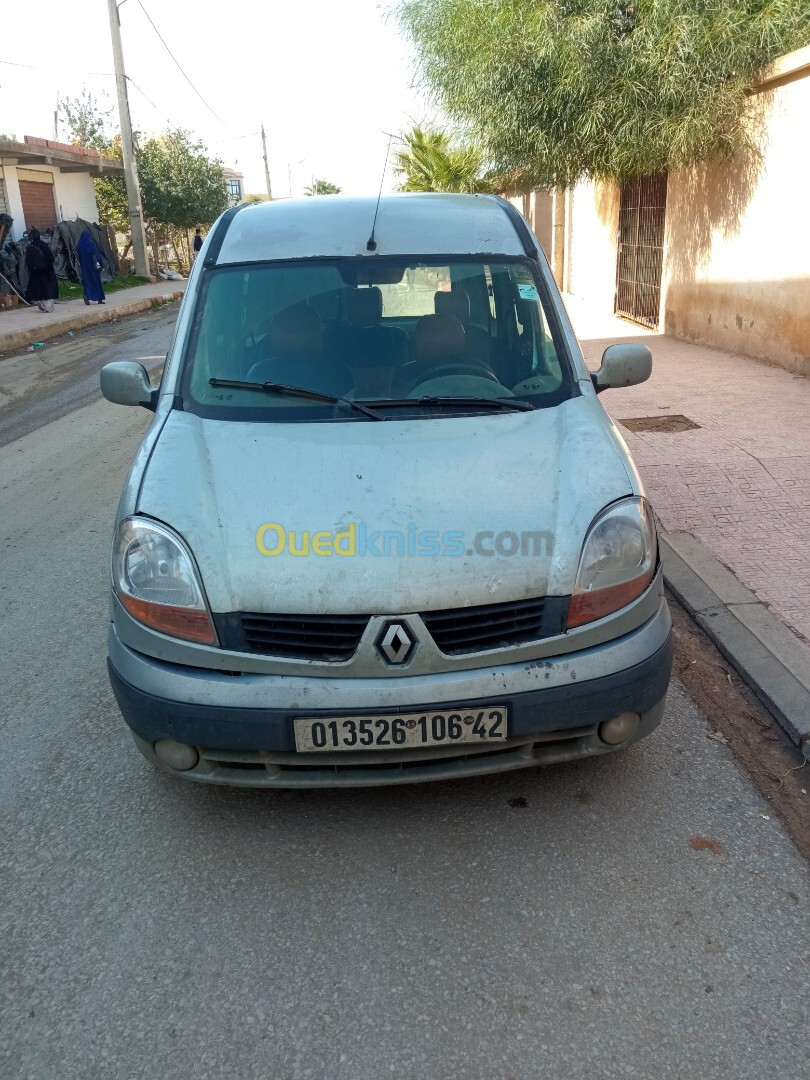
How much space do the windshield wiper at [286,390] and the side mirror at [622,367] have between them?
1057mm

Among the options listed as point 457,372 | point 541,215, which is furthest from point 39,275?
point 457,372

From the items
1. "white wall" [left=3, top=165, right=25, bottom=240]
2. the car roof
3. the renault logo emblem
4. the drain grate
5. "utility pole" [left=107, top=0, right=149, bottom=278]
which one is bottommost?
the drain grate

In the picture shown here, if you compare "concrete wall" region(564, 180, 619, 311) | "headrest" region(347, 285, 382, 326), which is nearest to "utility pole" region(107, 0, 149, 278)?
"concrete wall" region(564, 180, 619, 311)

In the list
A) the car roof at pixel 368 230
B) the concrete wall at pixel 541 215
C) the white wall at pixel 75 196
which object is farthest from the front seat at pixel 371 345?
the white wall at pixel 75 196

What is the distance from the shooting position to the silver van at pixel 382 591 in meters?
2.59

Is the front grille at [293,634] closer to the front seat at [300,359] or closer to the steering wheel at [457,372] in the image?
the front seat at [300,359]

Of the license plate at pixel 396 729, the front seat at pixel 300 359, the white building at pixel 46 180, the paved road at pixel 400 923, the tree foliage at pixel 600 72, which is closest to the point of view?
the paved road at pixel 400 923

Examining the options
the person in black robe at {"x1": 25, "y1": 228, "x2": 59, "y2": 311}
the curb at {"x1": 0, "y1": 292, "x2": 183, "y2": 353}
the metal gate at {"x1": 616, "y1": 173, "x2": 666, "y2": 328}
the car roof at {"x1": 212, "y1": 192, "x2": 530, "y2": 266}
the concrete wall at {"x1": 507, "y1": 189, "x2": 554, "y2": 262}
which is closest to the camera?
the car roof at {"x1": 212, "y1": 192, "x2": 530, "y2": 266}

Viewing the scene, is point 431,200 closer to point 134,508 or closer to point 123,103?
point 134,508

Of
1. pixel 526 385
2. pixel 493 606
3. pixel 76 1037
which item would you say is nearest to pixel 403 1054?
pixel 76 1037

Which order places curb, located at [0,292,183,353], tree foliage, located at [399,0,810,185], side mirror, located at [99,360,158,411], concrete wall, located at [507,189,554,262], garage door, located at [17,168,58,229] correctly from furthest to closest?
garage door, located at [17,168,58,229], concrete wall, located at [507,189,554,262], curb, located at [0,292,183,353], tree foliage, located at [399,0,810,185], side mirror, located at [99,360,158,411]

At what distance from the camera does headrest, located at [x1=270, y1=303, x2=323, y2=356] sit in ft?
11.8

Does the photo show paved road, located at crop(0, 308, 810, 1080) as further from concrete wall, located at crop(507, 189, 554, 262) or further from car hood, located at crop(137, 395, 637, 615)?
concrete wall, located at crop(507, 189, 554, 262)

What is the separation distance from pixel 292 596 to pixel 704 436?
555 centimetres
